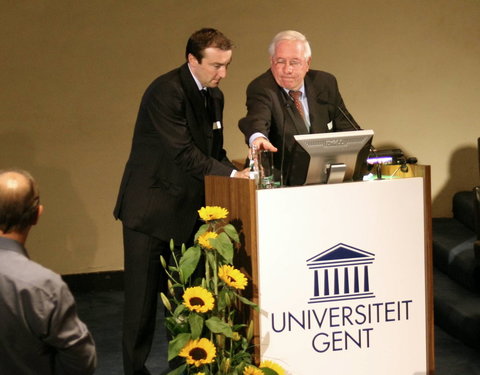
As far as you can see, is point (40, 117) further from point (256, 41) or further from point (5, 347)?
point (5, 347)

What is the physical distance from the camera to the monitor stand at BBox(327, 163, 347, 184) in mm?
3432

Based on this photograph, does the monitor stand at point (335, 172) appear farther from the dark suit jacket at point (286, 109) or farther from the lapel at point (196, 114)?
the lapel at point (196, 114)

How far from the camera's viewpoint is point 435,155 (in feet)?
20.7

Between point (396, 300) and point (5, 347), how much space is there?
179cm

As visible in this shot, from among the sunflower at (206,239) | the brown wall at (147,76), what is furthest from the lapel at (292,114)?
the brown wall at (147,76)

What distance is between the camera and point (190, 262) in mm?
3375

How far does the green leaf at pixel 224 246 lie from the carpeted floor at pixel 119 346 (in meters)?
1.36

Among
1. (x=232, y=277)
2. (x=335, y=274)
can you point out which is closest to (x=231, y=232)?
(x=232, y=277)

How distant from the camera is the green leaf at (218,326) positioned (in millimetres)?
3275

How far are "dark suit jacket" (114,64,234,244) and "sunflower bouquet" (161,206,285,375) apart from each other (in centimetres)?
51

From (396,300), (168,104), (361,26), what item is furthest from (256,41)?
(396,300)

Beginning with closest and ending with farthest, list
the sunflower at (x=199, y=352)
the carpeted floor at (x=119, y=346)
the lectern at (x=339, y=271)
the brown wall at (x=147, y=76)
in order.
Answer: the sunflower at (x=199, y=352) → the lectern at (x=339, y=271) → the carpeted floor at (x=119, y=346) → the brown wall at (x=147, y=76)

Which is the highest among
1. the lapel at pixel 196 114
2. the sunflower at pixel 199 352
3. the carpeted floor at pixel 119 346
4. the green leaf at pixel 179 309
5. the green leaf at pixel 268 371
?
the lapel at pixel 196 114

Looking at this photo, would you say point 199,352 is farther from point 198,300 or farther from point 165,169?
point 165,169
